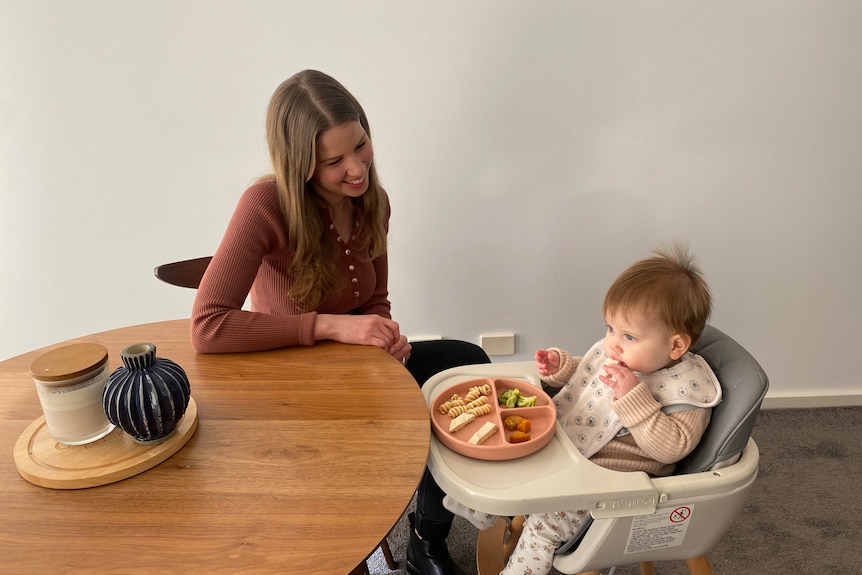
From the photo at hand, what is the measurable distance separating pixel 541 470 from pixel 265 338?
587mm

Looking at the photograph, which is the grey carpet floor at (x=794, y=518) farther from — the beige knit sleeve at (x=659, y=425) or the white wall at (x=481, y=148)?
the beige knit sleeve at (x=659, y=425)

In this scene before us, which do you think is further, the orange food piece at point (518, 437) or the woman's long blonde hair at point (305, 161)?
the woman's long blonde hair at point (305, 161)

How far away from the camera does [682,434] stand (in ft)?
3.38

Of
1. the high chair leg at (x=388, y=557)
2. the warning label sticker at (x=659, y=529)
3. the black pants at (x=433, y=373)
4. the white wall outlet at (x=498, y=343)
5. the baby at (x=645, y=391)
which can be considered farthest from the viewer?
the white wall outlet at (x=498, y=343)

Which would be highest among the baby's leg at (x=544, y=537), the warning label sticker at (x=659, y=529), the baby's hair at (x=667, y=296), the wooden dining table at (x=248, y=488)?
the baby's hair at (x=667, y=296)

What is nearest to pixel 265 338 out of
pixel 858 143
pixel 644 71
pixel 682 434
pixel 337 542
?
pixel 337 542

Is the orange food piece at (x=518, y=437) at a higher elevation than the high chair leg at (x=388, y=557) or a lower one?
A: higher

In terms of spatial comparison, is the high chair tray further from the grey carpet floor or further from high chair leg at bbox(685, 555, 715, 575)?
the grey carpet floor

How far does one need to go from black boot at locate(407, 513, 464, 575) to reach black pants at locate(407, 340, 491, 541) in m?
0.02

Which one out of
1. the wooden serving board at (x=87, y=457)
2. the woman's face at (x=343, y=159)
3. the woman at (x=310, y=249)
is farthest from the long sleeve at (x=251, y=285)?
the wooden serving board at (x=87, y=457)

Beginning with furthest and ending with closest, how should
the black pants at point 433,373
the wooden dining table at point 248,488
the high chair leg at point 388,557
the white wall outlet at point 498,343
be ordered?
the white wall outlet at point 498,343, the high chair leg at point 388,557, the black pants at point 433,373, the wooden dining table at point 248,488

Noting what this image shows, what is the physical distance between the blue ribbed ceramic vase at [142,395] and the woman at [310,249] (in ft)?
1.01

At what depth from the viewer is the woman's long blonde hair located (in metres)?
1.20

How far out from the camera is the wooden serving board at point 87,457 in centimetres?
78
